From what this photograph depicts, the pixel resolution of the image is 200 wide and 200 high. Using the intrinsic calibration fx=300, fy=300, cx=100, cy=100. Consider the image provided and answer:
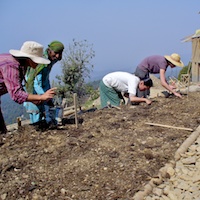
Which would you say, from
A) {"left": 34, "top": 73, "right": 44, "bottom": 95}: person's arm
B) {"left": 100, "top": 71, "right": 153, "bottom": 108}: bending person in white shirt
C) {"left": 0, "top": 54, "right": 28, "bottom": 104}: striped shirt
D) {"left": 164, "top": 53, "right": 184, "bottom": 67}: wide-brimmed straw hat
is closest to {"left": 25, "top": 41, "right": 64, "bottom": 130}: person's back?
{"left": 34, "top": 73, "right": 44, "bottom": 95}: person's arm

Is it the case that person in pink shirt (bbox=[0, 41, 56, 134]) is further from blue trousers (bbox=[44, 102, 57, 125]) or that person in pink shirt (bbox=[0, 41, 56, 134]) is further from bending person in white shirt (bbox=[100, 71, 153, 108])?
bending person in white shirt (bbox=[100, 71, 153, 108])

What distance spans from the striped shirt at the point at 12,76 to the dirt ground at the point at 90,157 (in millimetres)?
795

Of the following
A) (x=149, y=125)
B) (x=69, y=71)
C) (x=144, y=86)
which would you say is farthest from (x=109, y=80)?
(x=69, y=71)

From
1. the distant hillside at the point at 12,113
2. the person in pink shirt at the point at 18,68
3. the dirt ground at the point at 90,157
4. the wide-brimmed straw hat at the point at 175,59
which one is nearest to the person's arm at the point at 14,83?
the person in pink shirt at the point at 18,68

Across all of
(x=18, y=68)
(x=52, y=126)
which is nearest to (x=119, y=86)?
(x=52, y=126)

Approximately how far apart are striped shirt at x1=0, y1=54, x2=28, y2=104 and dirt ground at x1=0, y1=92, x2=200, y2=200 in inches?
31.3

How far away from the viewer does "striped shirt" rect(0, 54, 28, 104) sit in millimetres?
3445

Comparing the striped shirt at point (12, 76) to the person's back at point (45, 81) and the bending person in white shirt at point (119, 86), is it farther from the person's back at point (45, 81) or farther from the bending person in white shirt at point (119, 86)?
the bending person in white shirt at point (119, 86)

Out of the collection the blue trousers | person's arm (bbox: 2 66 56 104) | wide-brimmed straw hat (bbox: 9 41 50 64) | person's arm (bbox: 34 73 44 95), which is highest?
wide-brimmed straw hat (bbox: 9 41 50 64)

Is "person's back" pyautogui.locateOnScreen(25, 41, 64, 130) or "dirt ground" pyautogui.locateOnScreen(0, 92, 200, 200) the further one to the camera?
"person's back" pyautogui.locateOnScreen(25, 41, 64, 130)

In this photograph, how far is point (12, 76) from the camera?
3.45m

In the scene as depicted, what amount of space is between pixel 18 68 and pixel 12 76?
0.47 feet

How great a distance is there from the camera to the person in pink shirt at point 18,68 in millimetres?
3455

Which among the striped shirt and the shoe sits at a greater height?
the striped shirt
